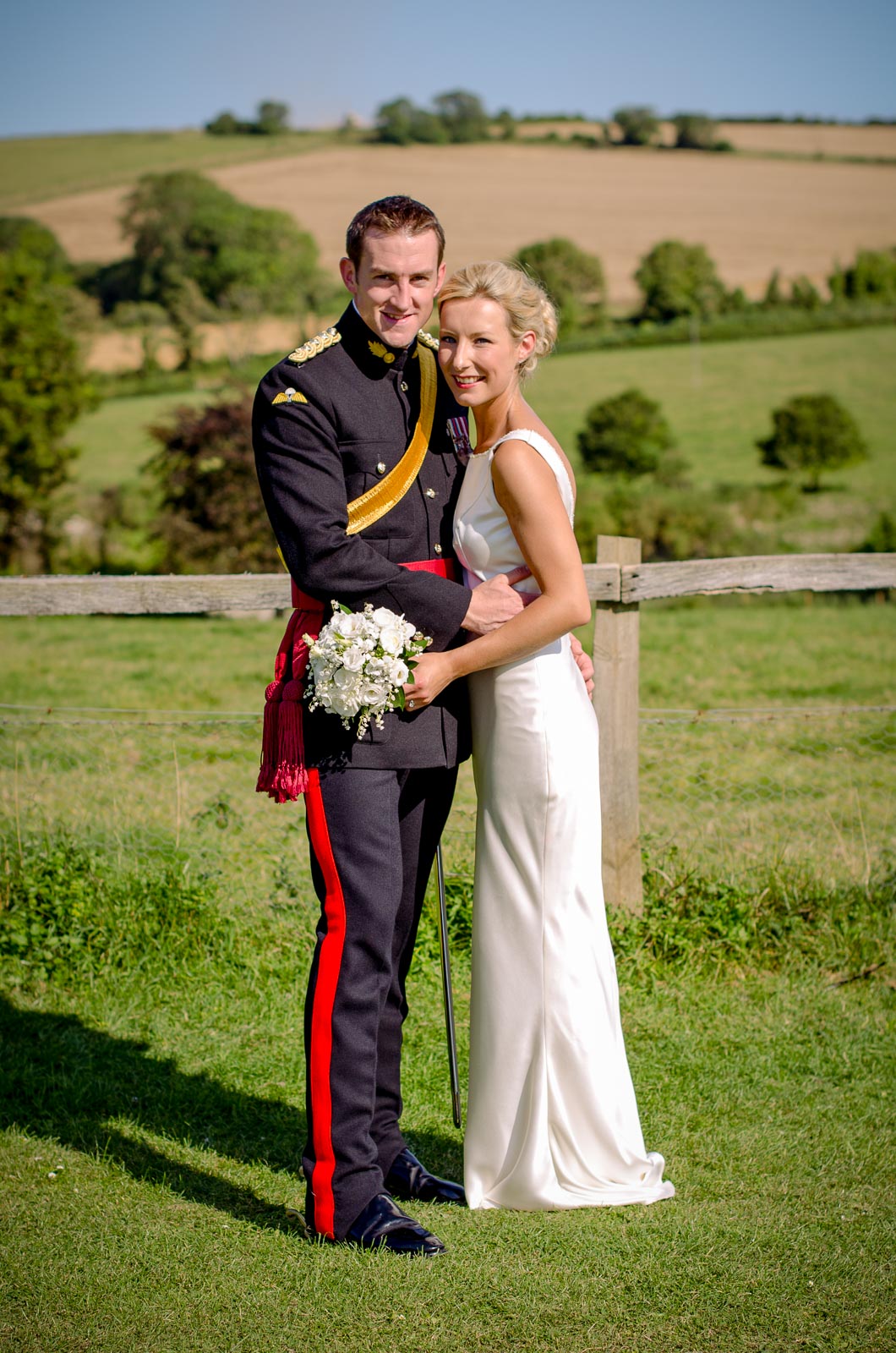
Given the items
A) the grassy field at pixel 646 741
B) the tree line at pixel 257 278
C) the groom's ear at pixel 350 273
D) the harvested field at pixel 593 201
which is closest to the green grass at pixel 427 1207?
the grassy field at pixel 646 741

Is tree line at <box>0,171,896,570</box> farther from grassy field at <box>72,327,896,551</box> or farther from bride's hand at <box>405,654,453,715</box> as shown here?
bride's hand at <box>405,654,453,715</box>

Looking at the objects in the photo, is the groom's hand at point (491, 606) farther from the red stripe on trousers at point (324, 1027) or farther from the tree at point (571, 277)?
the tree at point (571, 277)

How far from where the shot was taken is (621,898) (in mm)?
4965

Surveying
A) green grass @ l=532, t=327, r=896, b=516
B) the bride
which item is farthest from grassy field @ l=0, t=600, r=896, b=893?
green grass @ l=532, t=327, r=896, b=516

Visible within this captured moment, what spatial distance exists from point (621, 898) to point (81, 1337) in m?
2.75

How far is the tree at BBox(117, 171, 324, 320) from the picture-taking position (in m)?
50.7

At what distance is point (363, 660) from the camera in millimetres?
2871

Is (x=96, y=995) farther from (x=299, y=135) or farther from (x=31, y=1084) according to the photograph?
(x=299, y=135)

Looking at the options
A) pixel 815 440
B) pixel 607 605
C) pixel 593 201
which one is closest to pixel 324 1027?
pixel 607 605

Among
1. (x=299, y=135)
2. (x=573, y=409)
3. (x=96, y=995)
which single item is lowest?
(x=96, y=995)

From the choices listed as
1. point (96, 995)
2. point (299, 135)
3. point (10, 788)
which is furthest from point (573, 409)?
point (299, 135)

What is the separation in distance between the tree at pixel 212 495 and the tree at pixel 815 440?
1529 centimetres

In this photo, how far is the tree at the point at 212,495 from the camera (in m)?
17.8

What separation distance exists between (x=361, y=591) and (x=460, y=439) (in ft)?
2.03
